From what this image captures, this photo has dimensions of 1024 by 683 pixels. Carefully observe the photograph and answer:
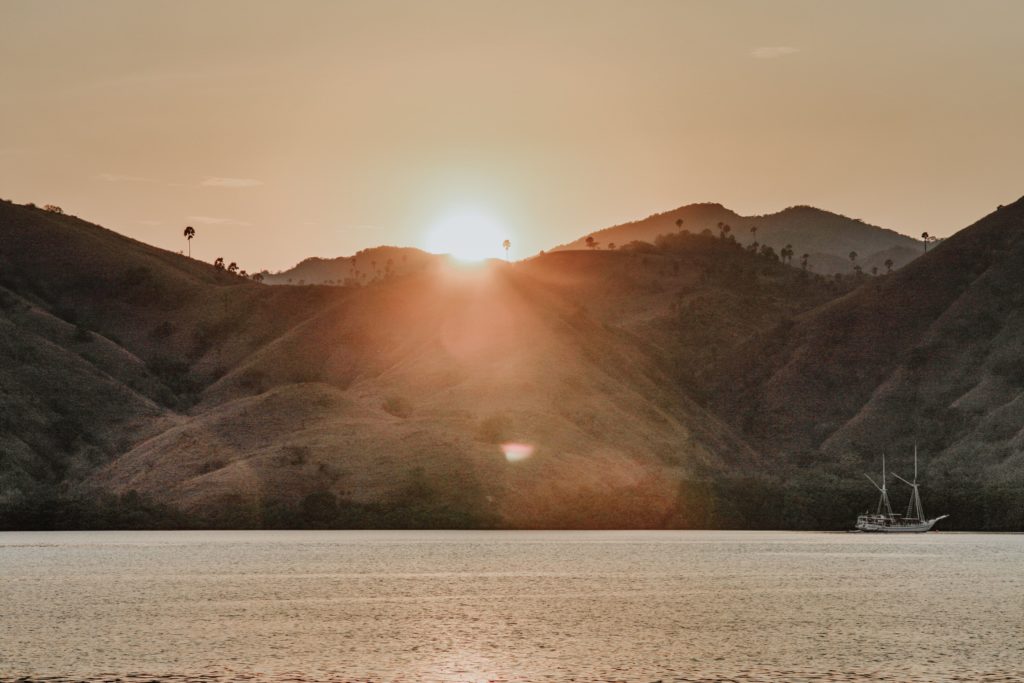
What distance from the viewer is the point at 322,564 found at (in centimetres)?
13388

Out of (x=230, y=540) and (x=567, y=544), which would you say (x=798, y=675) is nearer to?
(x=567, y=544)

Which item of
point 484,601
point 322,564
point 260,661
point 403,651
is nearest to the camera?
point 260,661

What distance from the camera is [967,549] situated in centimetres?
17488

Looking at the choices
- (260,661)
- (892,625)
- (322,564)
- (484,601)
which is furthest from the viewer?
(322,564)

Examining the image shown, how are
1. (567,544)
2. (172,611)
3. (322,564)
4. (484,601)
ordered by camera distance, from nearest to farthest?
(172,611)
(484,601)
(322,564)
(567,544)

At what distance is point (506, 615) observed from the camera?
80875mm

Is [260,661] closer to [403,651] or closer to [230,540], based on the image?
[403,651]

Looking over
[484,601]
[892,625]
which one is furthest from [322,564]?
[892,625]

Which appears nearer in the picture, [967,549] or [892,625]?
[892,625]

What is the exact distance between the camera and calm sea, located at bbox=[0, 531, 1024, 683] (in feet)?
181

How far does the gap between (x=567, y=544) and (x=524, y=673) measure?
122270 mm

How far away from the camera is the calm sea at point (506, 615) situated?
55062mm

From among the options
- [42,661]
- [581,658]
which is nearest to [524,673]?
[581,658]

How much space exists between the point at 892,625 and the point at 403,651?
2878 centimetres
